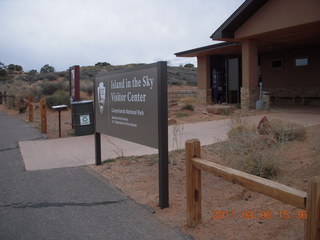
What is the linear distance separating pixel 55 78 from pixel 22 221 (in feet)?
139

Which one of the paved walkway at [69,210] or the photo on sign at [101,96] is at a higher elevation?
the photo on sign at [101,96]

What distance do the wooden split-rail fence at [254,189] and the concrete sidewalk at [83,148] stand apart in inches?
150

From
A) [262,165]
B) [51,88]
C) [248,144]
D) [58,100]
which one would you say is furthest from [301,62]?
[51,88]

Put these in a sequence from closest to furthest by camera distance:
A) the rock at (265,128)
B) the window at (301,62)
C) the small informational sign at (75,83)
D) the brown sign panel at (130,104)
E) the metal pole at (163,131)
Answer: the metal pole at (163,131) → the brown sign panel at (130,104) → the rock at (265,128) → the small informational sign at (75,83) → the window at (301,62)

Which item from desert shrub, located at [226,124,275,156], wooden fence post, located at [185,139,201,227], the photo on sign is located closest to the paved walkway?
wooden fence post, located at [185,139,201,227]

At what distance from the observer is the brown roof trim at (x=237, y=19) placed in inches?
567

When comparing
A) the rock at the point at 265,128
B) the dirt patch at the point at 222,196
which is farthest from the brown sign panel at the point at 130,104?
the rock at the point at 265,128

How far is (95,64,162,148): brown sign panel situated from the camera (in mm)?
4867

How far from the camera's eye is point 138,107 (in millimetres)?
5297

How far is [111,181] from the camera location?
241 inches

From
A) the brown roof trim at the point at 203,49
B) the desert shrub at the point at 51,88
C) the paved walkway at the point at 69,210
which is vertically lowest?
the paved walkway at the point at 69,210

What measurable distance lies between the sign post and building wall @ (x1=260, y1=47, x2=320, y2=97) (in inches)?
606

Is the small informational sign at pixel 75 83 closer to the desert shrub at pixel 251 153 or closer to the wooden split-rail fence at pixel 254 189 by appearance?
the desert shrub at pixel 251 153

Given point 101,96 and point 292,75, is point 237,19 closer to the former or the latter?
point 292,75
